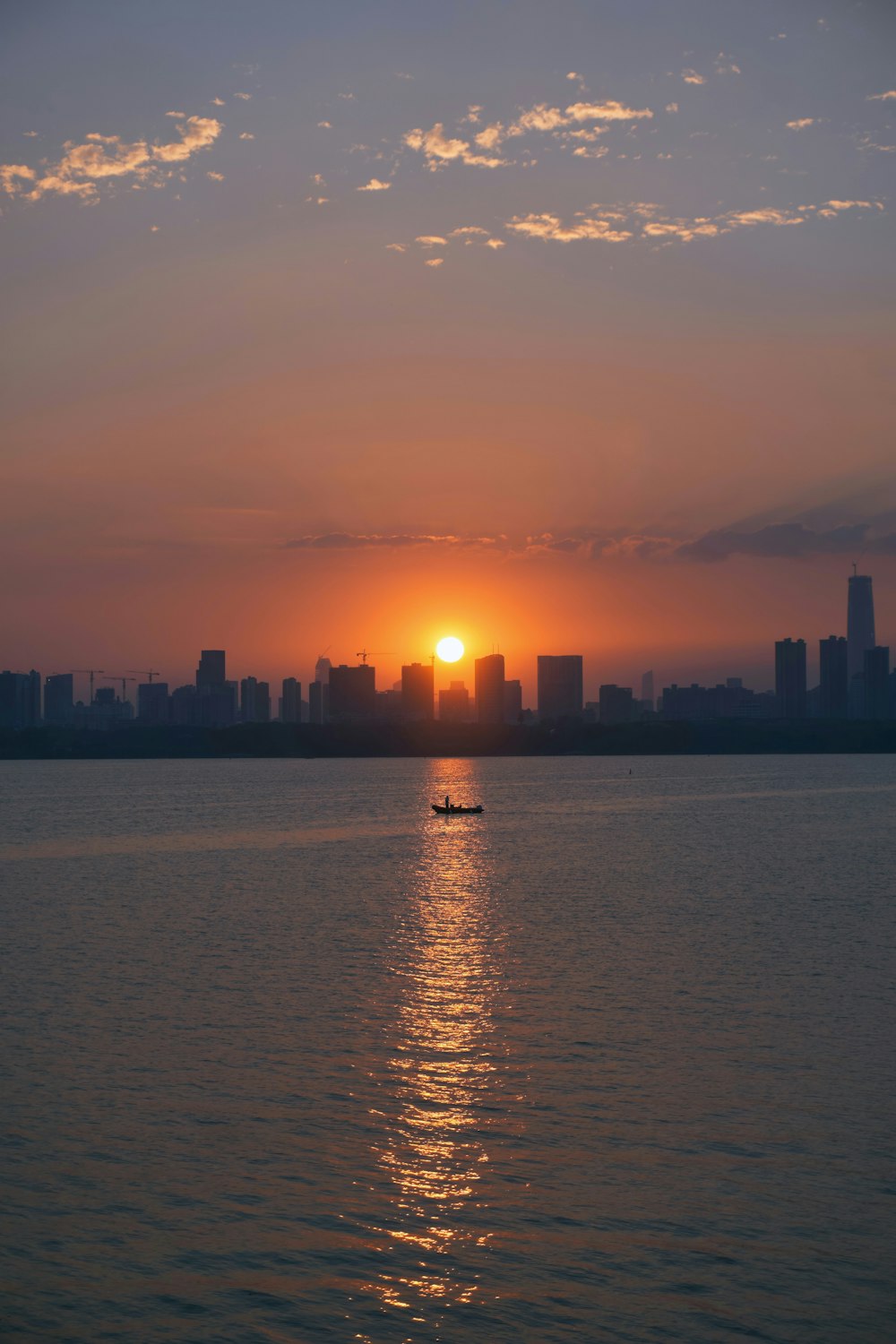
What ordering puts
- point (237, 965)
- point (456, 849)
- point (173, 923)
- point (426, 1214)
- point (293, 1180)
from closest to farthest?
point (426, 1214)
point (293, 1180)
point (237, 965)
point (173, 923)
point (456, 849)

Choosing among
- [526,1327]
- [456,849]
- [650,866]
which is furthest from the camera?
[456,849]

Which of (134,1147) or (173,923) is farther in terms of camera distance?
(173,923)

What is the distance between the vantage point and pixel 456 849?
444 feet

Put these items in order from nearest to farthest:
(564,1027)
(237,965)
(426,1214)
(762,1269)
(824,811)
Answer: (762,1269) < (426,1214) < (564,1027) < (237,965) < (824,811)

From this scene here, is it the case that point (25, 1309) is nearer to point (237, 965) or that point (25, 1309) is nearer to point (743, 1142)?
point (743, 1142)

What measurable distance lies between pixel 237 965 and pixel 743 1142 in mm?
34803

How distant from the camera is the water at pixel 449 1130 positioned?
78.0 ft

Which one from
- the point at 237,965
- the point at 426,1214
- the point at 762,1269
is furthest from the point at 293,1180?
the point at 237,965

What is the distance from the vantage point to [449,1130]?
3316 cm

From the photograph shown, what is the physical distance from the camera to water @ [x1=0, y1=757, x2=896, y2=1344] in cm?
2377

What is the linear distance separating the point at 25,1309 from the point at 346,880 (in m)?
80.1

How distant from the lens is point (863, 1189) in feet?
94.2

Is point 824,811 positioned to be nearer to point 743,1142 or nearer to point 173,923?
point 173,923

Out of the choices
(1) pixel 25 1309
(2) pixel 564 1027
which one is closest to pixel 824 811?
(2) pixel 564 1027
